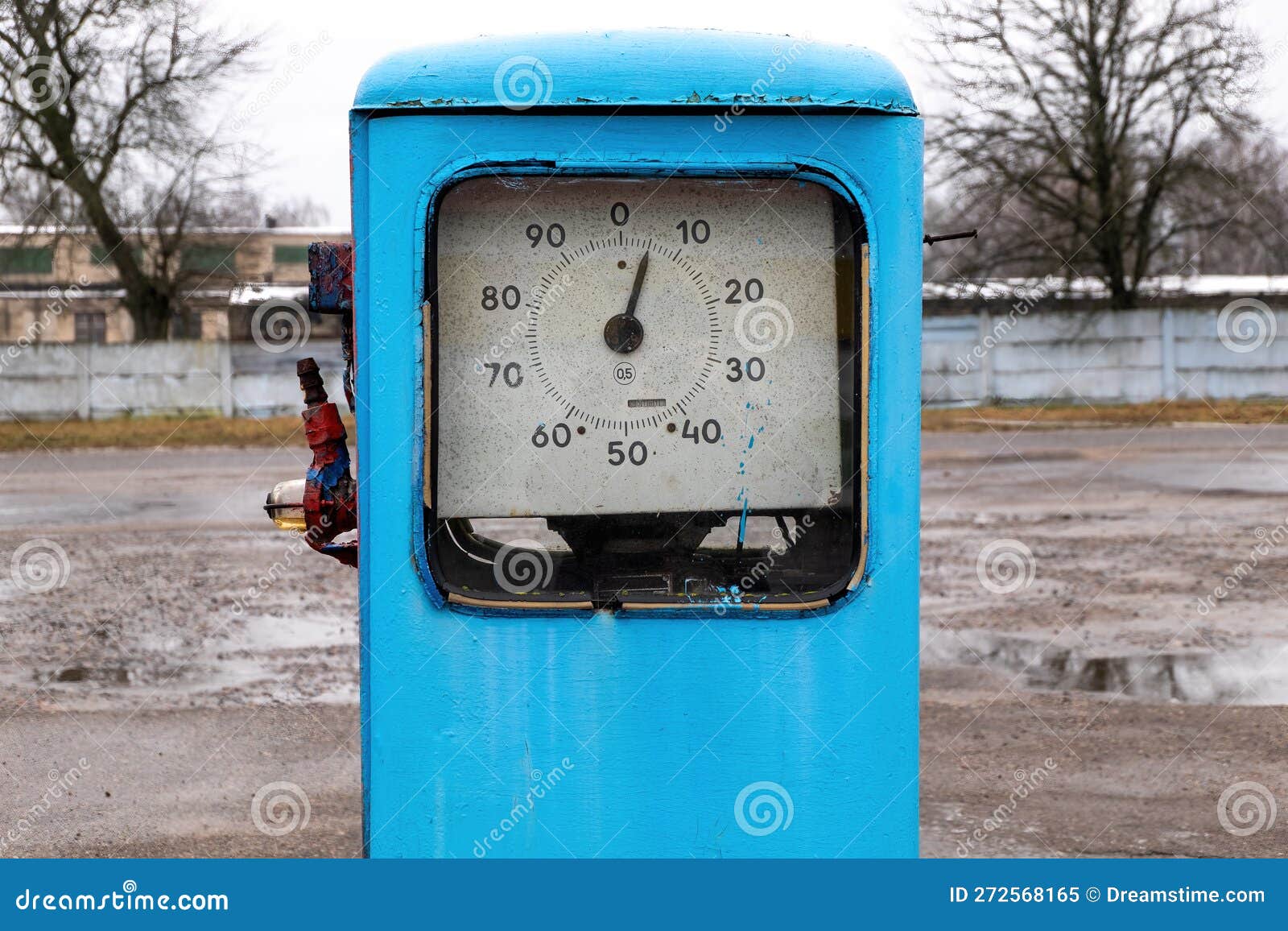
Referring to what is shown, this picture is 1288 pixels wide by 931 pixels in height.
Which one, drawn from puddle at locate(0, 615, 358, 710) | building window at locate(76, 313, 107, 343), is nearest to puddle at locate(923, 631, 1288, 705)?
puddle at locate(0, 615, 358, 710)

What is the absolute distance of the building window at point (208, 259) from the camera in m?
23.6

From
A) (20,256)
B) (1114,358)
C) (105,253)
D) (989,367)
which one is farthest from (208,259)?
(1114,358)

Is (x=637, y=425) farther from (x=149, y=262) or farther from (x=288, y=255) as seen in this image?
(x=288, y=255)

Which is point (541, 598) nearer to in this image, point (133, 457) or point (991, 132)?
point (133, 457)

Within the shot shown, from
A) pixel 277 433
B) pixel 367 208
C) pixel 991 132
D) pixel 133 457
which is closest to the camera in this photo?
pixel 367 208

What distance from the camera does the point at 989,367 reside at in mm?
21234

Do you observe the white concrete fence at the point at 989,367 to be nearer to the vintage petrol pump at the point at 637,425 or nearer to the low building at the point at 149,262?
the low building at the point at 149,262

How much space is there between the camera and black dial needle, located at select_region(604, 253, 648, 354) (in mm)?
2342

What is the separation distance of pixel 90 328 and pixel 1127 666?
1623 inches

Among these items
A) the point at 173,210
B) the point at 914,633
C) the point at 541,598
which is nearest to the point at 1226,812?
the point at 914,633

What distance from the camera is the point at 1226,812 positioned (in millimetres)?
4359

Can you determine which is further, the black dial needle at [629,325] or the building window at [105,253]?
the building window at [105,253]

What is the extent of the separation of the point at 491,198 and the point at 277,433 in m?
16.9

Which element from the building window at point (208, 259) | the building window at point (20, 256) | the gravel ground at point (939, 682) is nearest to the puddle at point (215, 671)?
the gravel ground at point (939, 682)
